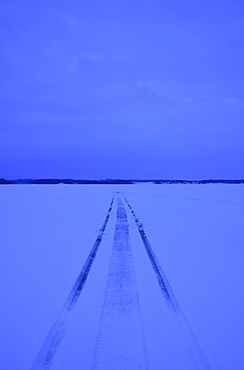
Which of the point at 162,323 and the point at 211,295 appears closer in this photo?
the point at 162,323

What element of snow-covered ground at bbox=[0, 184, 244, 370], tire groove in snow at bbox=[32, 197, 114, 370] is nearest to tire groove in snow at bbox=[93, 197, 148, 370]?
snow-covered ground at bbox=[0, 184, 244, 370]

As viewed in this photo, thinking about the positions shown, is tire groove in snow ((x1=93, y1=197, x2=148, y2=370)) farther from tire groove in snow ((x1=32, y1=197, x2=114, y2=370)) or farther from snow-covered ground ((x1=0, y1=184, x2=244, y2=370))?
tire groove in snow ((x1=32, y1=197, x2=114, y2=370))

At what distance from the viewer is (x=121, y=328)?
11.7 feet

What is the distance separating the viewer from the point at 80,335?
3.50 m

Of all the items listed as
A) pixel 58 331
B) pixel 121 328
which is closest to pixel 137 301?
pixel 121 328

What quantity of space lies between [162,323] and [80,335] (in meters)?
1.05

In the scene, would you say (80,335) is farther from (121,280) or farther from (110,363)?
(121,280)

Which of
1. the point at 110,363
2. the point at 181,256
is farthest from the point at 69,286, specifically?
the point at 181,256

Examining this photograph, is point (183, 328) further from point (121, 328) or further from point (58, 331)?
point (58, 331)

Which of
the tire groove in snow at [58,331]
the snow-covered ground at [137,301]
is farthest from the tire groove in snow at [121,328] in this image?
the tire groove in snow at [58,331]

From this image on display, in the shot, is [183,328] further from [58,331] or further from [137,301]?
[58,331]

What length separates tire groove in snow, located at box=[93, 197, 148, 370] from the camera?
2.98m

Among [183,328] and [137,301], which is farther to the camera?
[137,301]

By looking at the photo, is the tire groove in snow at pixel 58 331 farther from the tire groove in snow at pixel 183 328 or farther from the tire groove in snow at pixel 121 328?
the tire groove in snow at pixel 183 328
